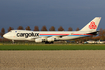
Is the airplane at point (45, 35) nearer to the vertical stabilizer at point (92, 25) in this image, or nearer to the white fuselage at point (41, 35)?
the white fuselage at point (41, 35)

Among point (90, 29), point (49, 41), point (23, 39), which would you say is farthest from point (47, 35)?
point (90, 29)

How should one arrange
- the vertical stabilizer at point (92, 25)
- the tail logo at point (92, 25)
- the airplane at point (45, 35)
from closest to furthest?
the airplane at point (45, 35), the vertical stabilizer at point (92, 25), the tail logo at point (92, 25)

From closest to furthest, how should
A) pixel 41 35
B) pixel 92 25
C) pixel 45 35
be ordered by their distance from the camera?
pixel 41 35
pixel 45 35
pixel 92 25

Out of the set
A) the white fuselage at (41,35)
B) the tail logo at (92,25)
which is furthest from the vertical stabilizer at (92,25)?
the white fuselage at (41,35)

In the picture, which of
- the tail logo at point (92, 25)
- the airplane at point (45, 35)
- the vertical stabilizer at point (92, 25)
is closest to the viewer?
the airplane at point (45, 35)

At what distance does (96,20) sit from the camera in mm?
66438

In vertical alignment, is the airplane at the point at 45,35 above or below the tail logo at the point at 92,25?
below

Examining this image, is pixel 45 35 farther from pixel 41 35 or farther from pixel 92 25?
pixel 92 25

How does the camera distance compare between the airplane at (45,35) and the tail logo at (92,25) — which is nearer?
the airplane at (45,35)

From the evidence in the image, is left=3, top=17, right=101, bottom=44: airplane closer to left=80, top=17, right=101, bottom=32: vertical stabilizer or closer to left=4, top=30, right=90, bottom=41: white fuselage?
left=4, top=30, right=90, bottom=41: white fuselage

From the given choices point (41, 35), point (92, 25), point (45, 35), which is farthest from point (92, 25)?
point (41, 35)

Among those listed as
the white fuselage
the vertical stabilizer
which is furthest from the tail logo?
the white fuselage

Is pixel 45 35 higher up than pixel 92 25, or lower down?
lower down

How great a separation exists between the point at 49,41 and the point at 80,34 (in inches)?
426
